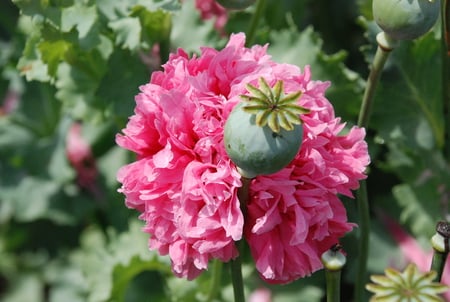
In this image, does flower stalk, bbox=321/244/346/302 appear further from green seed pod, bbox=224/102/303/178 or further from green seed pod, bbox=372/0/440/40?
green seed pod, bbox=372/0/440/40

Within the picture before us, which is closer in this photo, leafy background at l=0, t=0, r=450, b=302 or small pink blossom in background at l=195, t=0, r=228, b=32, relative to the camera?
leafy background at l=0, t=0, r=450, b=302

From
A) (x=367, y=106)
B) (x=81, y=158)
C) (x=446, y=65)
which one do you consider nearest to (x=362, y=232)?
(x=367, y=106)

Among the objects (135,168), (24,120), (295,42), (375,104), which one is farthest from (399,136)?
(24,120)

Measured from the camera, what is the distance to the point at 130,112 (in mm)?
1044

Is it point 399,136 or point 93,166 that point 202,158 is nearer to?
point 399,136

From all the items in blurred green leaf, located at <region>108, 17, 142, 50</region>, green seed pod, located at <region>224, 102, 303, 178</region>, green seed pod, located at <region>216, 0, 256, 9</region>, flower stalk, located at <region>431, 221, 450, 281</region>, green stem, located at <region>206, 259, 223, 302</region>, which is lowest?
green stem, located at <region>206, 259, 223, 302</region>

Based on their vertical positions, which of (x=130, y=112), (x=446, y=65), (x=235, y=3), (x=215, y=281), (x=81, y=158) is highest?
(x=235, y=3)

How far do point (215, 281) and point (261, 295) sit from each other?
163 millimetres

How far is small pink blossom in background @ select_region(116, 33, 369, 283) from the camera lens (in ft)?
2.33

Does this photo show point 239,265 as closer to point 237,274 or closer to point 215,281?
point 237,274

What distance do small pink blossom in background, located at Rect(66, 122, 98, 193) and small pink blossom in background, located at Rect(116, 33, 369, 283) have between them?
0.59m

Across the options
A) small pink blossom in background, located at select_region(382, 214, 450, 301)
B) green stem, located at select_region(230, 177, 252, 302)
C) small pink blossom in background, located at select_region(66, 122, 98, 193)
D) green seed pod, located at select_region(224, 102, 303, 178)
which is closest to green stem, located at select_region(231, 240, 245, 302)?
green stem, located at select_region(230, 177, 252, 302)

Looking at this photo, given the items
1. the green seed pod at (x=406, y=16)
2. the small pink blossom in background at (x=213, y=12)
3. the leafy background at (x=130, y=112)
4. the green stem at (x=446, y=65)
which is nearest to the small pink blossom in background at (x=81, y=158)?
the leafy background at (x=130, y=112)

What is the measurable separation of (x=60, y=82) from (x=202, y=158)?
0.45 metres
